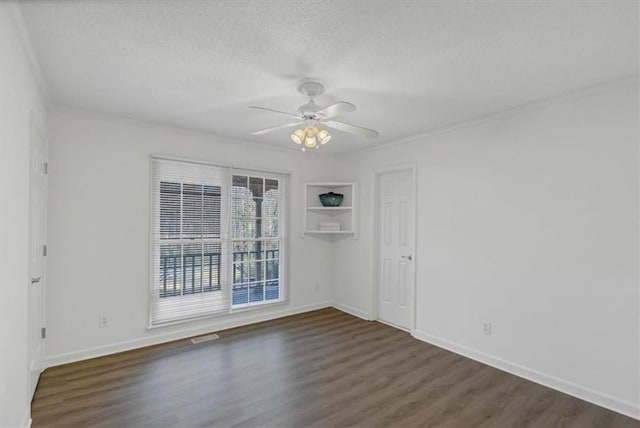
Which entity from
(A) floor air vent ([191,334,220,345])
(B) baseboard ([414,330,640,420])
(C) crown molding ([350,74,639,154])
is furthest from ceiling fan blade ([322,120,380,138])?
(A) floor air vent ([191,334,220,345])

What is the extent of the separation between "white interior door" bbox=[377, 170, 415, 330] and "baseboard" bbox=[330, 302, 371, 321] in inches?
8.1

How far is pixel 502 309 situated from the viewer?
10.5 ft

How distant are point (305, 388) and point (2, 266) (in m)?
2.24

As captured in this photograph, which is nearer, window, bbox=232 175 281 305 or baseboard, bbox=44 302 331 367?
baseboard, bbox=44 302 331 367

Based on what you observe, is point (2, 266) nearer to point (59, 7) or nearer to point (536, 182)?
point (59, 7)

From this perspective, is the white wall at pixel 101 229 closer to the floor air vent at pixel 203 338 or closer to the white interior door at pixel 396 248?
the floor air vent at pixel 203 338

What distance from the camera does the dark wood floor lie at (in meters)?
2.33

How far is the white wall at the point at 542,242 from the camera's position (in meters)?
2.48

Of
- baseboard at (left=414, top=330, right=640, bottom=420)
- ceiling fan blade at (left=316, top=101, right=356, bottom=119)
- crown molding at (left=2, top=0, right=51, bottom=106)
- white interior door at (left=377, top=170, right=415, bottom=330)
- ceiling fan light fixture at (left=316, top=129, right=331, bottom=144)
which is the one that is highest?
crown molding at (left=2, top=0, right=51, bottom=106)

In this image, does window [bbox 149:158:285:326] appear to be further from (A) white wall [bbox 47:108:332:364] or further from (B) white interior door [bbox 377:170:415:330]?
(B) white interior door [bbox 377:170:415:330]

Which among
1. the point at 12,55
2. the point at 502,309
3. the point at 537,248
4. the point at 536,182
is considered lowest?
the point at 502,309

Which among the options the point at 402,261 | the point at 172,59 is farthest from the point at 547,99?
the point at 172,59

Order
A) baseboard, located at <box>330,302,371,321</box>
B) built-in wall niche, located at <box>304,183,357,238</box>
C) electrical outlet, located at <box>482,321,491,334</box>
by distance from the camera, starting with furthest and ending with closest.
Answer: built-in wall niche, located at <box>304,183,357,238</box> → baseboard, located at <box>330,302,371,321</box> → electrical outlet, located at <box>482,321,491,334</box>

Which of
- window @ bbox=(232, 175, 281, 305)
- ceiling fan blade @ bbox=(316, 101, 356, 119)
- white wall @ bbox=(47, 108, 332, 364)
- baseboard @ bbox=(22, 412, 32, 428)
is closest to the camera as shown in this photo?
baseboard @ bbox=(22, 412, 32, 428)
